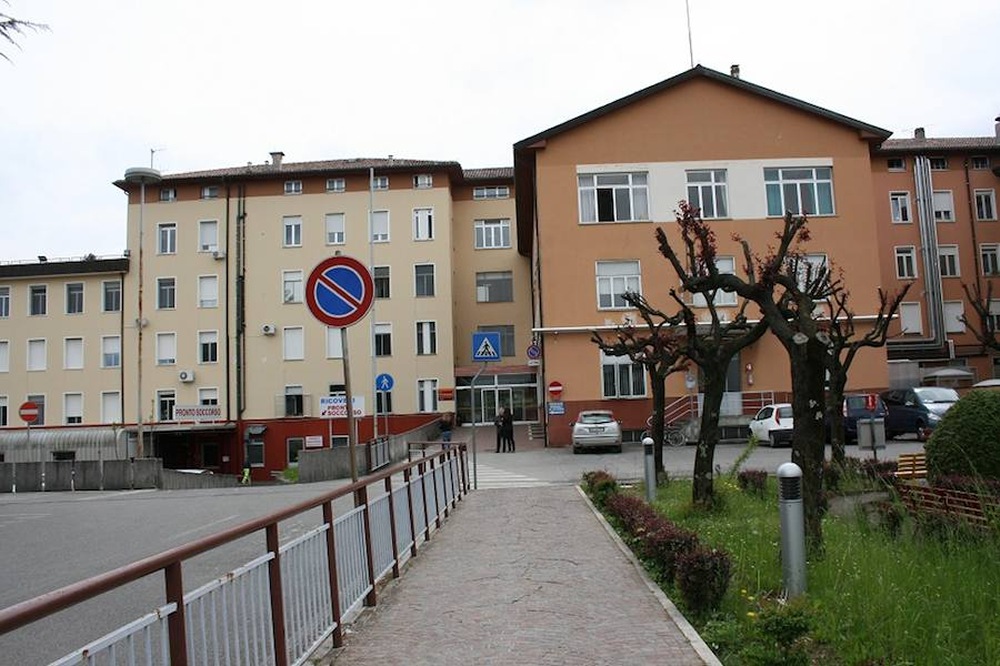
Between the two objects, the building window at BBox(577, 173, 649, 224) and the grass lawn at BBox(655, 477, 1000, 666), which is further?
the building window at BBox(577, 173, 649, 224)

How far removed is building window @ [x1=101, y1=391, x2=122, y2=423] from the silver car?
2715 cm

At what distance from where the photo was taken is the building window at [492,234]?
1916 inches

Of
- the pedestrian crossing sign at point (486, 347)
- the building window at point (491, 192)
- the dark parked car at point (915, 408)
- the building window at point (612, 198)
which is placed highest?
the building window at point (491, 192)

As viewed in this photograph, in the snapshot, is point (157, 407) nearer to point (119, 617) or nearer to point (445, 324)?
point (445, 324)

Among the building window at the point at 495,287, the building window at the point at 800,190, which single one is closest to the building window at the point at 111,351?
the building window at the point at 495,287

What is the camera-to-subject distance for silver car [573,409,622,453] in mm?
28062

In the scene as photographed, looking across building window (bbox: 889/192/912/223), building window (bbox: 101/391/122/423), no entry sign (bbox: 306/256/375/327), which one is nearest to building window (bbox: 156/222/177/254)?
building window (bbox: 101/391/122/423)

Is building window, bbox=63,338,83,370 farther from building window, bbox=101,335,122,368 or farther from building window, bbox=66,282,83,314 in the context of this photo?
building window, bbox=66,282,83,314

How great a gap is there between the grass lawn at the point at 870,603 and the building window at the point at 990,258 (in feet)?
146

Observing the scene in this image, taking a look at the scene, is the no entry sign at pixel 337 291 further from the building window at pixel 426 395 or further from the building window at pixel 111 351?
the building window at pixel 111 351

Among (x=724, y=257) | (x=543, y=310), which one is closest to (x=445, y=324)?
(x=543, y=310)

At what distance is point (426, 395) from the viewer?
43.8 m

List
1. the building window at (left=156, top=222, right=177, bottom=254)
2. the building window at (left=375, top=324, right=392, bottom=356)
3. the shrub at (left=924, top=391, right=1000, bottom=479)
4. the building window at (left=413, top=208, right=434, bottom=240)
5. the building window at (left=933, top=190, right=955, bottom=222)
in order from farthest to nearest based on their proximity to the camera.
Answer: the building window at (left=933, top=190, right=955, bottom=222) → the building window at (left=156, top=222, right=177, bottom=254) → the building window at (left=413, top=208, right=434, bottom=240) → the building window at (left=375, top=324, right=392, bottom=356) → the shrub at (left=924, top=391, right=1000, bottom=479)

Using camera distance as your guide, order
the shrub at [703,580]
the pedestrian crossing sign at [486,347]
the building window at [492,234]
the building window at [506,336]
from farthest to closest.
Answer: the building window at [492,234] → the building window at [506,336] → the pedestrian crossing sign at [486,347] → the shrub at [703,580]
